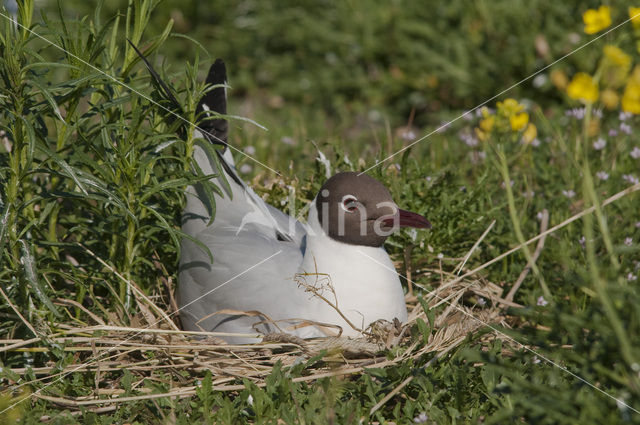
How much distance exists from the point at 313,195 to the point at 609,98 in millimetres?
2092

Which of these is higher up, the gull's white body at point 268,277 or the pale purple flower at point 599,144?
the pale purple flower at point 599,144

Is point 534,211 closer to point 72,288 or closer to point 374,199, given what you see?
point 374,199

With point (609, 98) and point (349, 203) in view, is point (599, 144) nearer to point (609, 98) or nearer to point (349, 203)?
point (609, 98)

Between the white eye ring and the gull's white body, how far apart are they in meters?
0.14

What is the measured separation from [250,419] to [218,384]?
22 centimetres

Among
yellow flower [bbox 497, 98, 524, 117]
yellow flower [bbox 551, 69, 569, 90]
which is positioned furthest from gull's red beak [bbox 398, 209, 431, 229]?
yellow flower [bbox 551, 69, 569, 90]

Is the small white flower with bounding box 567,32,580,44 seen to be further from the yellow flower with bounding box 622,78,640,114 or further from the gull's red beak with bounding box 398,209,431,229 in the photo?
the gull's red beak with bounding box 398,209,431,229

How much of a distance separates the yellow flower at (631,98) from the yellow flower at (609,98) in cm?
9

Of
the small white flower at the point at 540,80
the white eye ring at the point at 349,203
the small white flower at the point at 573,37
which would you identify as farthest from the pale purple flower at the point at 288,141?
the small white flower at the point at 573,37

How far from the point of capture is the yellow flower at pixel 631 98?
3.82 meters

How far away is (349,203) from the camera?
276 cm

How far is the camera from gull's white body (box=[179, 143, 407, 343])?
2738 millimetres

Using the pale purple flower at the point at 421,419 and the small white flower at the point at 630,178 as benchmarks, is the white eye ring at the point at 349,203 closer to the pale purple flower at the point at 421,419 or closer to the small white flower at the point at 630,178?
the pale purple flower at the point at 421,419

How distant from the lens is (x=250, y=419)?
2.47m
